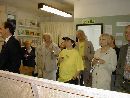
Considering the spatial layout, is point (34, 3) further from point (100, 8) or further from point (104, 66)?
point (104, 66)

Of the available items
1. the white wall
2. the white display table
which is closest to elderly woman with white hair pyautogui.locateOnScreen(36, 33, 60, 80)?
the white wall

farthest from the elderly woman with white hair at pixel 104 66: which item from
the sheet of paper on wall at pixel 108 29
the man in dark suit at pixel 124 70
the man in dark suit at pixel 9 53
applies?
the sheet of paper on wall at pixel 108 29

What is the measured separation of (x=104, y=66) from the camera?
3.02 metres

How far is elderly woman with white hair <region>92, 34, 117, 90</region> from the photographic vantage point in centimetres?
300

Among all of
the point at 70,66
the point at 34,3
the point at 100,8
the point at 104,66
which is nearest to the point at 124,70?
the point at 104,66

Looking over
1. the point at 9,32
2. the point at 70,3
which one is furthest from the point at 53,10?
the point at 9,32

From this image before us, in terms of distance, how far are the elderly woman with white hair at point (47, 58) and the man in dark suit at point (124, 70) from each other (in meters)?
1.83

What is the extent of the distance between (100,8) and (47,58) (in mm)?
2373

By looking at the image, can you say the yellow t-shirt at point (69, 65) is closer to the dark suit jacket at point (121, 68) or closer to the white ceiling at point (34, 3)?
the dark suit jacket at point (121, 68)

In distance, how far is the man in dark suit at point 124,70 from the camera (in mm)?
2635

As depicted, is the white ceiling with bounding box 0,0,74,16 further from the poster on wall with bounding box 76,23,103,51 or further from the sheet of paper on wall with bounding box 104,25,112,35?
the sheet of paper on wall with bounding box 104,25,112,35

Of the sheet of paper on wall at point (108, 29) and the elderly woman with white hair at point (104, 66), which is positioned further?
the sheet of paper on wall at point (108, 29)

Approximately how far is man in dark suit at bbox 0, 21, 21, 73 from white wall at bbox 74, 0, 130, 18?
345 centimetres

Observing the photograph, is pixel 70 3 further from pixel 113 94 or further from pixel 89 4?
pixel 113 94
